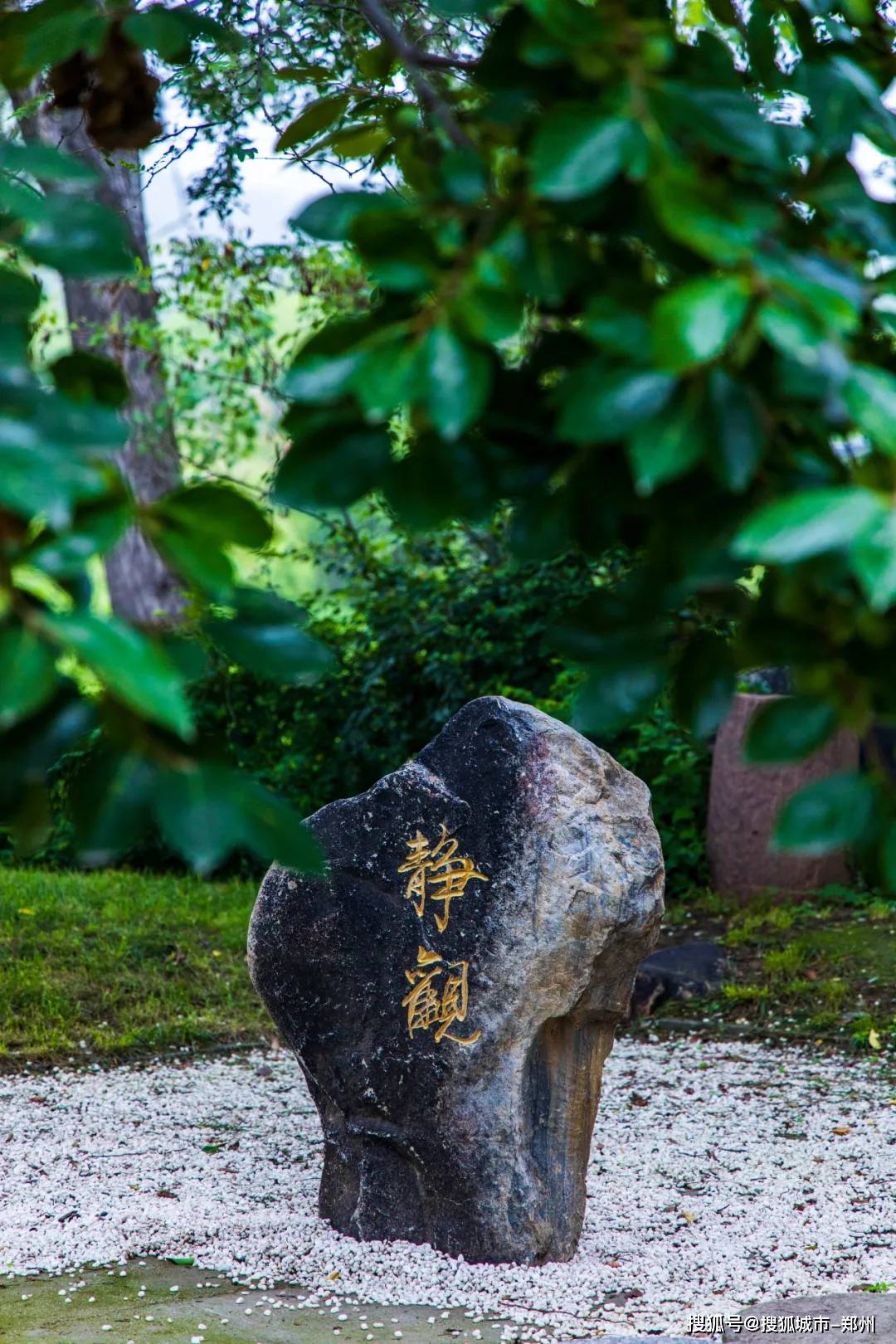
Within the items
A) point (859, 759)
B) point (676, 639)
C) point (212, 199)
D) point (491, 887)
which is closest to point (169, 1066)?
point (491, 887)

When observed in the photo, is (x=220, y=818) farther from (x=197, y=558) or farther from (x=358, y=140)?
(x=358, y=140)

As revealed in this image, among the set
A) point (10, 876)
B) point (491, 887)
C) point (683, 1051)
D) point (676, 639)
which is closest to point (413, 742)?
point (10, 876)

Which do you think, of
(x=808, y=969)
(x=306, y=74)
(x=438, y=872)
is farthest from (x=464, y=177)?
(x=808, y=969)

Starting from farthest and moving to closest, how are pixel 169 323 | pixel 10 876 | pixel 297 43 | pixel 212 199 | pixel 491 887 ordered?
pixel 169 323 < pixel 10 876 < pixel 212 199 < pixel 297 43 < pixel 491 887

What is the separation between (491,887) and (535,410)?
274 cm

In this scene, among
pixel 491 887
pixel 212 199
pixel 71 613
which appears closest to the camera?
pixel 71 613

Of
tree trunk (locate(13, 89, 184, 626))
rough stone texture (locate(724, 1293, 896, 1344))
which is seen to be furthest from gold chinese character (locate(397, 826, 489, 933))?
tree trunk (locate(13, 89, 184, 626))

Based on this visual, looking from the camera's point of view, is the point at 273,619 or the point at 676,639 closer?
the point at 273,619

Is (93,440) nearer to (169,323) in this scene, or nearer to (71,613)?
(71,613)

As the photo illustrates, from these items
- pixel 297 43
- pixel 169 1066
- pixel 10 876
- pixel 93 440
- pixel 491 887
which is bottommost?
pixel 169 1066

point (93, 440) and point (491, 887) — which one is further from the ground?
point (93, 440)

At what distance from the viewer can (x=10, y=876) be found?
293 inches

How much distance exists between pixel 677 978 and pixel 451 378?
5.76 m

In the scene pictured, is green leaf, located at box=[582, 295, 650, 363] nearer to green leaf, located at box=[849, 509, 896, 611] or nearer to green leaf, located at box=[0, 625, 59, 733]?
green leaf, located at box=[849, 509, 896, 611]
